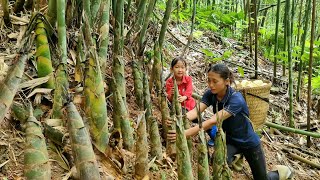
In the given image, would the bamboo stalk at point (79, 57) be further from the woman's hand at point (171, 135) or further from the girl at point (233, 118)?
the girl at point (233, 118)

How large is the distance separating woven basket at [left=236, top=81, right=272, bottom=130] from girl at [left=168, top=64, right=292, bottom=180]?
0.69m

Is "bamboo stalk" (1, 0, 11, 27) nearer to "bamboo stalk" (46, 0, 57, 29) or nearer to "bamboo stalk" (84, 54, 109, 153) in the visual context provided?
"bamboo stalk" (46, 0, 57, 29)

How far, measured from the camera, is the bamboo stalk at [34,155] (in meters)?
1.07

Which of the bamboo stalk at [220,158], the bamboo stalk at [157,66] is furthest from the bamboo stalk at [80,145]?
the bamboo stalk at [157,66]

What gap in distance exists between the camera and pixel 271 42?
22.7 ft

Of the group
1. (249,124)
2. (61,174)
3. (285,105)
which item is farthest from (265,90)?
(61,174)

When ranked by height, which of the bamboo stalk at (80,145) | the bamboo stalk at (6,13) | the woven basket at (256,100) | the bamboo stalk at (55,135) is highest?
the bamboo stalk at (6,13)

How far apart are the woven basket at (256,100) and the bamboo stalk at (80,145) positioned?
2.37m

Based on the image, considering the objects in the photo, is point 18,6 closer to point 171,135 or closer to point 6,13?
point 6,13

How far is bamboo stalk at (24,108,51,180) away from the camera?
3.50 feet

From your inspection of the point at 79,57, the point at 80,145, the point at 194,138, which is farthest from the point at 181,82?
the point at 80,145

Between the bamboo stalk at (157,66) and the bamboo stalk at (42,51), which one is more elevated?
the bamboo stalk at (42,51)

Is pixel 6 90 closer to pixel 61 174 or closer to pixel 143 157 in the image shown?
pixel 61 174

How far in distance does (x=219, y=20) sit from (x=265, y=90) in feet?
11.6
